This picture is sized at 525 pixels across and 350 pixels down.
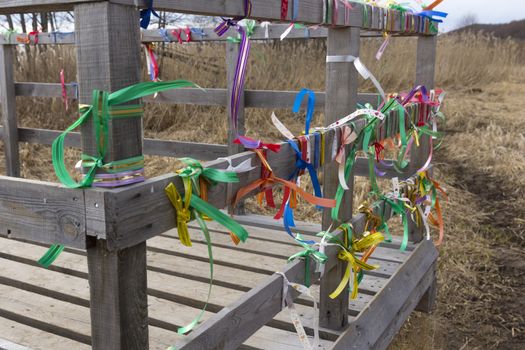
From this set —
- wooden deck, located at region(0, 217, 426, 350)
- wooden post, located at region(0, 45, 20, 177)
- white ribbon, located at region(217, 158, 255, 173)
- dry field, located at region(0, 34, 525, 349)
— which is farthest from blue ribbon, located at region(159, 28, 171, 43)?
white ribbon, located at region(217, 158, 255, 173)

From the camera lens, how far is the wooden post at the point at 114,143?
3.50ft

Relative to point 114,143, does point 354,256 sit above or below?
below

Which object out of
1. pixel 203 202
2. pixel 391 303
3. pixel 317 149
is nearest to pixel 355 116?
pixel 317 149

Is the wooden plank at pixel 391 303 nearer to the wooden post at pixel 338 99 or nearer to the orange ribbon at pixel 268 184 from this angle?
the wooden post at pixel 338 99

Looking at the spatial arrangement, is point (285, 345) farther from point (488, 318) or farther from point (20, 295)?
point (488, 318)

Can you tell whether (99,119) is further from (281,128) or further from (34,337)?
(34,337)

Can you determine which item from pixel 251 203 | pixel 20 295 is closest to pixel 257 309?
pixel 20 295

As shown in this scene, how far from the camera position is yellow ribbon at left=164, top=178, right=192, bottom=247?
4.06 ft

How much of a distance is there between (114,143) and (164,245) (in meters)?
2.33

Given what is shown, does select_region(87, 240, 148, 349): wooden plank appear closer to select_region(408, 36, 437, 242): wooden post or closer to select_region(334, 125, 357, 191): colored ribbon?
select_region(334, 125, 357, 191): colored ribbon

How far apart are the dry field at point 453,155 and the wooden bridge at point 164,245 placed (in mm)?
859

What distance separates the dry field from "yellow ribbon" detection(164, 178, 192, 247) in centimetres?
301

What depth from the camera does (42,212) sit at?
1.14m

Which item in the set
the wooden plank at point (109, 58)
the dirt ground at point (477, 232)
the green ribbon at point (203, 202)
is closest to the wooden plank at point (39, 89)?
the dirt ground at point (477, 232)
